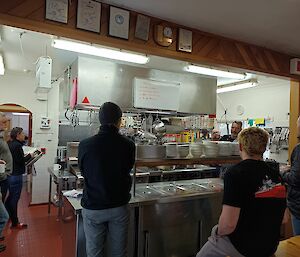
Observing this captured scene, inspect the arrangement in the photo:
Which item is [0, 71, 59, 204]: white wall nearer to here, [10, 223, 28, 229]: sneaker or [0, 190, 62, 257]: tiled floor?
[0, 190, 62, 257]: tiled floor

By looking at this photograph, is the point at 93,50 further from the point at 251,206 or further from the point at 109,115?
the point at 251,206

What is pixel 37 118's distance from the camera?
5859 mm

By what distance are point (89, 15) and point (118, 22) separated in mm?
271

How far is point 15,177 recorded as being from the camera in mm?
4086

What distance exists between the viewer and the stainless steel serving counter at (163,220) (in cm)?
246

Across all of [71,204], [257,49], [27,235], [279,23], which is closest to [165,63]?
[257,49]

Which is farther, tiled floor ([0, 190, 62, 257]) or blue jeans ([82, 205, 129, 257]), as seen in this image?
tiled floor ([0, 190, 62, 257])

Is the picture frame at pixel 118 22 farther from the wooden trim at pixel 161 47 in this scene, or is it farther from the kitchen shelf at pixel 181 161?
the kitchen shelf at pixel 181 161

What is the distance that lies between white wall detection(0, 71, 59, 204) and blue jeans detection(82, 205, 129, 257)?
404cm

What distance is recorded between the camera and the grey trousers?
5.08ft

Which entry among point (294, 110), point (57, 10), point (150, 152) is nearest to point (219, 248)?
point (150, 152)

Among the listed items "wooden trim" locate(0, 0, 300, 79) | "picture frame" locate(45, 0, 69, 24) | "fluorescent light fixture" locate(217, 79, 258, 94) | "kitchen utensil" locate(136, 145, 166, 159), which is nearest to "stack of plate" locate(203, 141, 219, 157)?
"kitchen utensil" locate(136, 145, 166, 159)

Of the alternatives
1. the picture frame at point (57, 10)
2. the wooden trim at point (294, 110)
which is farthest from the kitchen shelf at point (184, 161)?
the picture frame at point (57, 10)

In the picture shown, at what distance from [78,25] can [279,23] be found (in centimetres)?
201
